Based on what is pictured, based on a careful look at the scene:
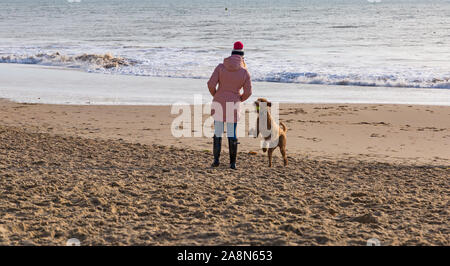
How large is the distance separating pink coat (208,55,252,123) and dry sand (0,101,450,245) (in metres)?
0.84

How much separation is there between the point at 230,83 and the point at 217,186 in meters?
1.34

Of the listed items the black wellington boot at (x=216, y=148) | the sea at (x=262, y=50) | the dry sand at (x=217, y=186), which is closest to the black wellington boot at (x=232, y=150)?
the black wellington boot at (x=216, y=148)

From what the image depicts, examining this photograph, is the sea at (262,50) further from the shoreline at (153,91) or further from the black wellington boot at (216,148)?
the black wellington boot at (216,148)

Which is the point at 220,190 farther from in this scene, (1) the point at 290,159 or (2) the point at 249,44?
(2) the point at 249,44

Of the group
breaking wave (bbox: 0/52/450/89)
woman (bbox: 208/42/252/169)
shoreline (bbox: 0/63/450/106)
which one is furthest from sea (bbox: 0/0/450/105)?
woman (bbox: 208/42/252/169)

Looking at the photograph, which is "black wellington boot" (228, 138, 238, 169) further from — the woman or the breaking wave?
the breaking wave

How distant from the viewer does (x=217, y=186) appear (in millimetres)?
6441

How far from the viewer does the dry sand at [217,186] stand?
4.82m

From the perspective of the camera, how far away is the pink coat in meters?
6.90

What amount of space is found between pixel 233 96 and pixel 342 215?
89.2 inches

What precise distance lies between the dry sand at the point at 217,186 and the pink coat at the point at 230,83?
836mm

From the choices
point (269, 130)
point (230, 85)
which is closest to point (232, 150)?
point (269, 130)

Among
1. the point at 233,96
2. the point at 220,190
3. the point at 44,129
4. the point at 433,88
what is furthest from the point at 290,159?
the point at 433,88
